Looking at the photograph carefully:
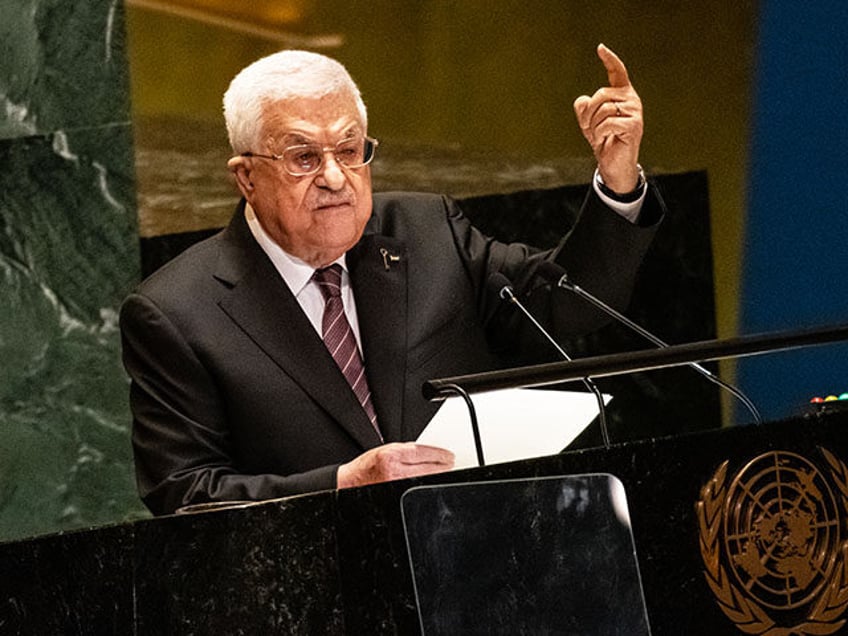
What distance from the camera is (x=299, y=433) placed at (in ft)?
10.9

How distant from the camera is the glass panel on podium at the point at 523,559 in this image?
2404mm

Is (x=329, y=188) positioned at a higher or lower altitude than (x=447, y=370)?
higher

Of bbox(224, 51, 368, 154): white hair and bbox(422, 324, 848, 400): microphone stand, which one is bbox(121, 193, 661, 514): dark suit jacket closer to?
bbox(224, 51, 368, 154): white hair

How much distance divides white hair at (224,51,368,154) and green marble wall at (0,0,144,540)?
1594mm

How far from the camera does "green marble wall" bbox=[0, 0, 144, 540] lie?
195 inches

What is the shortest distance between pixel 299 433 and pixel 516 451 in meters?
0.49

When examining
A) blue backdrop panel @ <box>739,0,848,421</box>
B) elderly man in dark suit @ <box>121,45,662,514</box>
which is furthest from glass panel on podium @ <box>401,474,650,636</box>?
blue backdrop panel @ <box>739,0,848,421</box>

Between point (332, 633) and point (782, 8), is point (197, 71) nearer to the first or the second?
point (782, 8)

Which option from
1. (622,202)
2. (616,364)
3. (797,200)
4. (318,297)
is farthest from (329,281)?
(797,200)

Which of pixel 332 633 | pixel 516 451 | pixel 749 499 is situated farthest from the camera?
pixel 516 451

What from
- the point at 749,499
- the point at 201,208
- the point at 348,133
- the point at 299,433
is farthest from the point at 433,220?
the point at 201,208

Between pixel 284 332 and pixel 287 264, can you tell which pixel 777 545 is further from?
pixel 287 264

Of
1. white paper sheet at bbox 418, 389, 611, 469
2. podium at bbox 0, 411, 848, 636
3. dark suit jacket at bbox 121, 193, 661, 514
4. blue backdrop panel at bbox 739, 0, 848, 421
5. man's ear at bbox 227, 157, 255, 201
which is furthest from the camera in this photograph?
blue backdrop panel at bbox 739, 0, 848, 421

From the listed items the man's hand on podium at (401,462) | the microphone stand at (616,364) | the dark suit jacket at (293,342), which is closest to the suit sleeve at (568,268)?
the dark suit jacket at (293,342)
